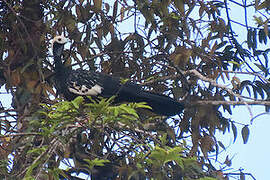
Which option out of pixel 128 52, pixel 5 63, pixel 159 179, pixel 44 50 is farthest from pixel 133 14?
pixel 159 179

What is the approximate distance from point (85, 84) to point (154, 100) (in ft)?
2.09

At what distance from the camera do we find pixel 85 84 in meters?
4.61

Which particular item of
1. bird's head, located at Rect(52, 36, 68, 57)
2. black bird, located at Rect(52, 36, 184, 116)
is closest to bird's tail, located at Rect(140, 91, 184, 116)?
black bird, located at Rect(52, 36, 184, 116)

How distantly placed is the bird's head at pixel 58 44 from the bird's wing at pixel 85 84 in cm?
25

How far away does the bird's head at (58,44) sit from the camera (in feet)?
14.9

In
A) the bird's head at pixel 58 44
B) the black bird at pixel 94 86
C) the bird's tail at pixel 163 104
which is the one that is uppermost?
the bird's head at pixel 58 44

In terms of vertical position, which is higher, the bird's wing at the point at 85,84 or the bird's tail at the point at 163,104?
the bird's wing at the point at 85,84

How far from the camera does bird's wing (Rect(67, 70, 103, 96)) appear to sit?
181 inches

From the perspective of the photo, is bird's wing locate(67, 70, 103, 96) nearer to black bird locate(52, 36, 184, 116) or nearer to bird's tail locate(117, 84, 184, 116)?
black bird locate(52, 36, 184, 116)

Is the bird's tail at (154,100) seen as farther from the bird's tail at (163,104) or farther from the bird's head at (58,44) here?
the bird's head at (58,44)

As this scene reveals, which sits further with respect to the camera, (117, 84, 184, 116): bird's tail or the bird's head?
the bird's head

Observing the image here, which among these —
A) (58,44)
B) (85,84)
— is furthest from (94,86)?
(58,44)

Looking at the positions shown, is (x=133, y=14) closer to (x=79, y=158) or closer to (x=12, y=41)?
(x=12, y=41)

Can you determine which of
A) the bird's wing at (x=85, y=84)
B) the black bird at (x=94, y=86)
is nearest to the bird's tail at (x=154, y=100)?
the black bird at (x=94, y=86)
